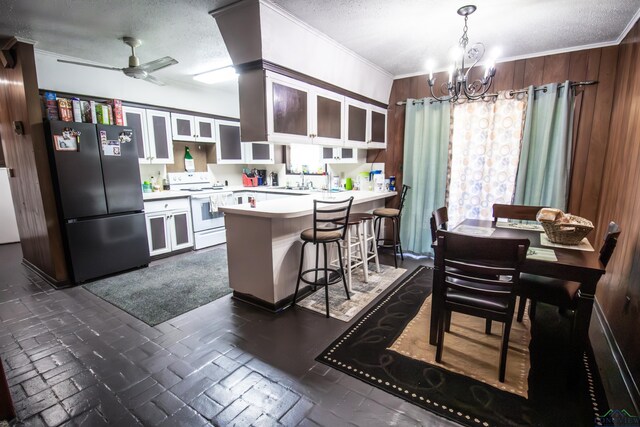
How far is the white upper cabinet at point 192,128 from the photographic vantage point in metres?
4.64

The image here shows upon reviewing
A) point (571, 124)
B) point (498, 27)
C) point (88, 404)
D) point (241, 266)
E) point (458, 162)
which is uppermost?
point (498, 27)

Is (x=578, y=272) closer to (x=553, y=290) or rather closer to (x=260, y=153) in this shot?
(x=553, y=290)

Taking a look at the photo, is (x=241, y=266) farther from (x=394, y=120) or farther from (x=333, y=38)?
(x=394, y=120)

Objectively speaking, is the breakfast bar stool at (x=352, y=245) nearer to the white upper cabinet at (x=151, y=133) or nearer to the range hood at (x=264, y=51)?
the range hood at (x=264, y=51)

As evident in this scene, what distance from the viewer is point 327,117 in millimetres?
3328

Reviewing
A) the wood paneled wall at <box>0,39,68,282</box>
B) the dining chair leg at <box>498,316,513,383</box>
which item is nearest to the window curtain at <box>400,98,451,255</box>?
Result: the dining chair leg at <box>498,316,513,383</box>

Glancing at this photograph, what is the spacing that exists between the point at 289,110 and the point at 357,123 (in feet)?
4.26

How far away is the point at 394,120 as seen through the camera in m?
4.35

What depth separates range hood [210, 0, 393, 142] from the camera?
7.73ft

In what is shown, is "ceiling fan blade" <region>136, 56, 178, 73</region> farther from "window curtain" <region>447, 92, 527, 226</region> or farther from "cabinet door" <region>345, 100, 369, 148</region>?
"window curtain" <region>447, 92, 527, 226</region>

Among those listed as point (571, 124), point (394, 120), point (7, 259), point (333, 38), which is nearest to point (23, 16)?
point (333, 38)

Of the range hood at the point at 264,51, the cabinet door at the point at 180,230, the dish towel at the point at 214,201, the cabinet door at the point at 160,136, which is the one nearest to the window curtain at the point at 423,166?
the range hood at the point at 264,51

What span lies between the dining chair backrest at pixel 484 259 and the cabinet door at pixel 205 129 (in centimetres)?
441

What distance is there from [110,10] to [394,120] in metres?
3.43
